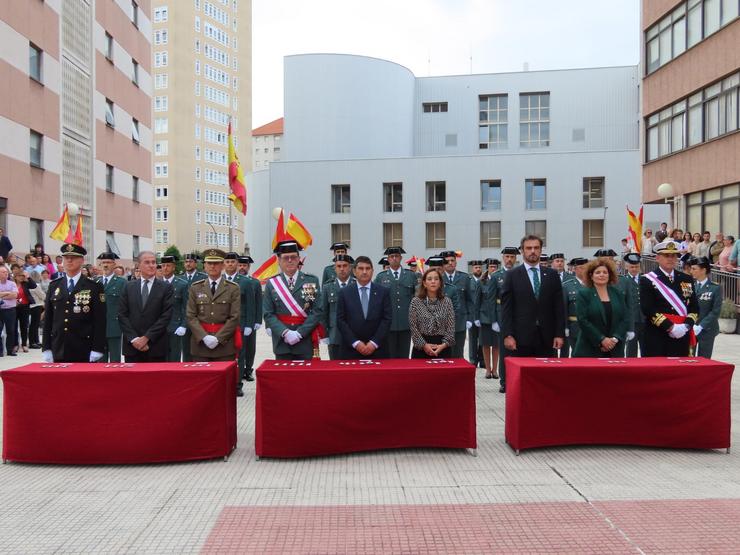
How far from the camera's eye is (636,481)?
214 inches

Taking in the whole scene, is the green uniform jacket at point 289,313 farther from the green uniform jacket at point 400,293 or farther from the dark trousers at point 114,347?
the dark trousers at point 114,347

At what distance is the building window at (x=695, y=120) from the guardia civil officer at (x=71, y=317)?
2069 cm

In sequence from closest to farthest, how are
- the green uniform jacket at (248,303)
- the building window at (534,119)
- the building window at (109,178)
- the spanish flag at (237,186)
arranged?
the green uniform jacket at (248,303)
the spanish flag at (237,186)
the building window at (109,178)
the building window at (534,119)

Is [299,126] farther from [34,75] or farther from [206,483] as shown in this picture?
[206,483]

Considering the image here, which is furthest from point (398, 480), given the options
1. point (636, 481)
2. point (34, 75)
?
point (34, 75)

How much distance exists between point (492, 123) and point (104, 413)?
53.9m

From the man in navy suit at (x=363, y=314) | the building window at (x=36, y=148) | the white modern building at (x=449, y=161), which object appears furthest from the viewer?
the white modern building at (x=449, y=161)

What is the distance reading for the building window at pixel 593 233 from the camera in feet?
154

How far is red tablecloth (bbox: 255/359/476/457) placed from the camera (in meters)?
6.07

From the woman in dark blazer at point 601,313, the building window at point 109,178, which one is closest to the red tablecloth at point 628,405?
the woman in dark blazer at point 601,313

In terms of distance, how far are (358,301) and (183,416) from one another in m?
2.37

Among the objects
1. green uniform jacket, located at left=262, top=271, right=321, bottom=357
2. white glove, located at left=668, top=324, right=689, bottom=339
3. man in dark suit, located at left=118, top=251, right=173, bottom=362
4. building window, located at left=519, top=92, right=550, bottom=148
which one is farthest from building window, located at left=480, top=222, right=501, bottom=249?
man in dark suit, located at left=118, top=251, right=173, bottom=362

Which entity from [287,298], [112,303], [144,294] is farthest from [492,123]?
[144,294]

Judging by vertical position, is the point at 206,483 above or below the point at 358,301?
below
